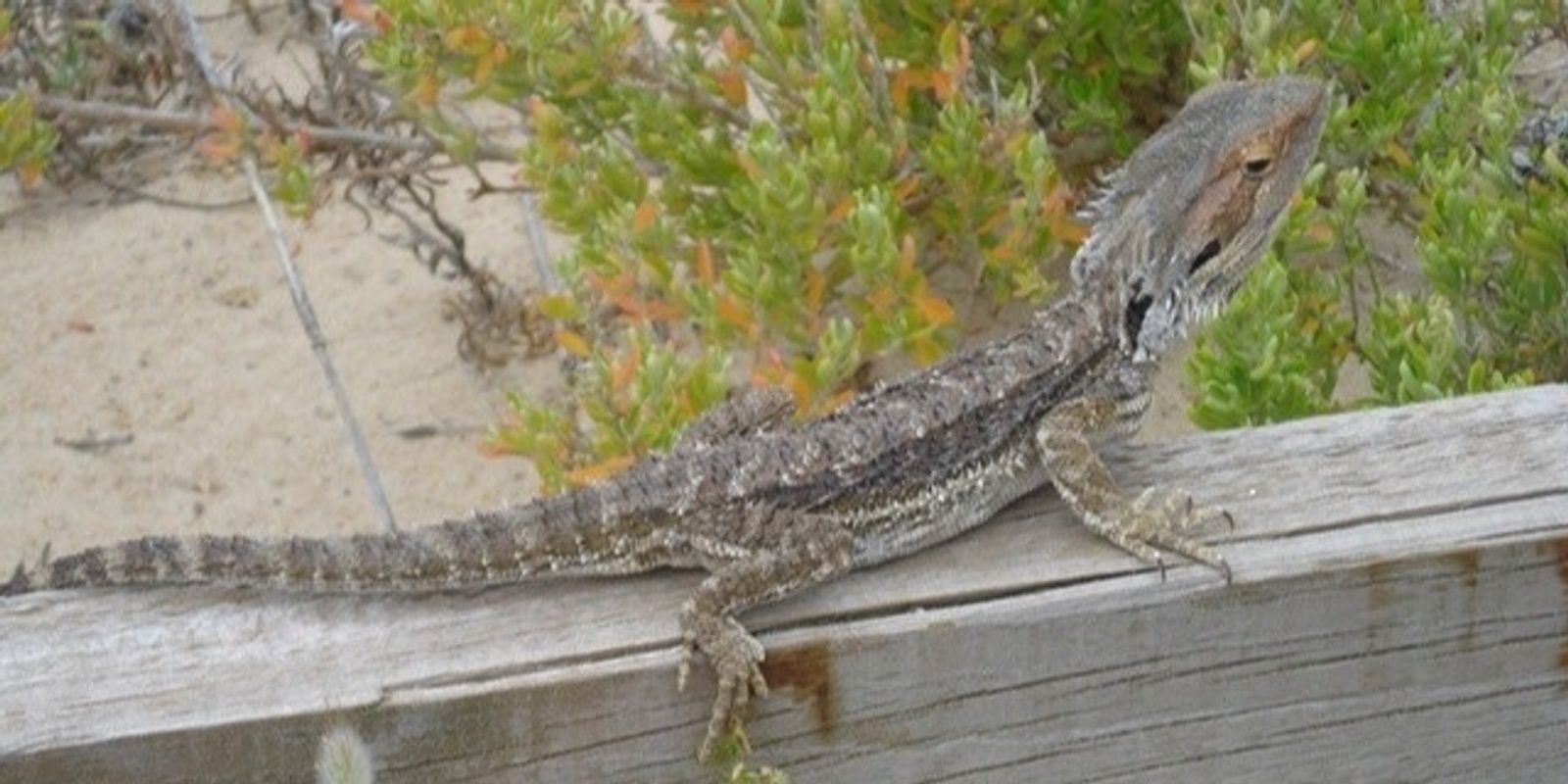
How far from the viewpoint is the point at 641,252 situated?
14.2 ft

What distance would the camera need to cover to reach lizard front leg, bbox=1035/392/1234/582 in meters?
2.55

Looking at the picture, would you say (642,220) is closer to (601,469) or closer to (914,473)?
(601,469)

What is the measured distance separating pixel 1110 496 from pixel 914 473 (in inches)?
12.7

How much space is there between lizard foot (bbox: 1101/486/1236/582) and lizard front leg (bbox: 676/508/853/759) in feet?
1.21

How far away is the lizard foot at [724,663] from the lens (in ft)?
8.04

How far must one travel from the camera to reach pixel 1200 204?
284 cm

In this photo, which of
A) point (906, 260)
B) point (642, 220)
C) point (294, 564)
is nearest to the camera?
point (294, 564)

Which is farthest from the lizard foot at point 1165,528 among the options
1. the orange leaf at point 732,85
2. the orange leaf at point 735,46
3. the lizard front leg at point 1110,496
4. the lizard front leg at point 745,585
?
the orange leaf at point 732,85

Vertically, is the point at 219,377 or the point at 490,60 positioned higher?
the point at 490,60

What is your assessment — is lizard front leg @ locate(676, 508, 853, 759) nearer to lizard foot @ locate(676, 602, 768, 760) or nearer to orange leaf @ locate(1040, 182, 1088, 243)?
lizard foot @ locate(676, 602, 768, 760)

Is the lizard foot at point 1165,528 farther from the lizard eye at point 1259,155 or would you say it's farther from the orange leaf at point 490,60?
the orange leaf at point 490,60

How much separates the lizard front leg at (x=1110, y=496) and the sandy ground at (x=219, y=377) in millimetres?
2333

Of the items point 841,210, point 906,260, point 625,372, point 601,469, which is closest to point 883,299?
point 906,260

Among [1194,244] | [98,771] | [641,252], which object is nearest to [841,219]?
[641,252]
